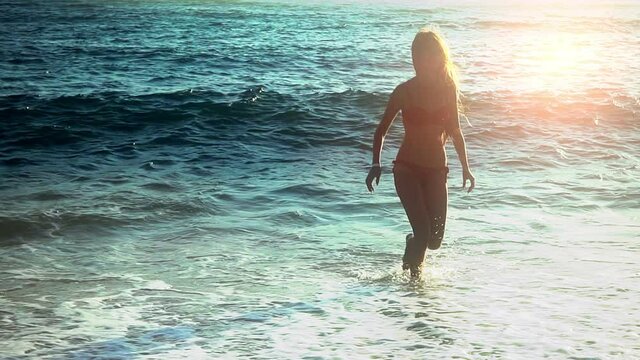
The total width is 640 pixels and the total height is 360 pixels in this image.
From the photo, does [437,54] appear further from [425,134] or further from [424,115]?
[425,134]

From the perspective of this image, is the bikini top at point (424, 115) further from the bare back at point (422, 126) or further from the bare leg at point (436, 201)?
the bare leg at point (436, 201)

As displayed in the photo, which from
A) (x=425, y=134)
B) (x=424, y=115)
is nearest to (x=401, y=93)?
(x=424, y=115)

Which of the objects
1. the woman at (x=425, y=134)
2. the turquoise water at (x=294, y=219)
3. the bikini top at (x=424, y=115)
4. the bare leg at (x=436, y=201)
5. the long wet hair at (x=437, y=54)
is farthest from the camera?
the bare leg at (x=436, y=201)

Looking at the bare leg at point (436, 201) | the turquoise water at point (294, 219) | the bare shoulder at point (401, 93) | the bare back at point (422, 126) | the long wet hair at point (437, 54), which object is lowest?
the turquoise water at point (294, 219)

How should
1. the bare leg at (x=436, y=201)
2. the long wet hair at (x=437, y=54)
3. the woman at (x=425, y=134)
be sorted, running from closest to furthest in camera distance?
the long wet hair at (x=437, y=54) → the woman at (x=425, y=134) → the bare leg at (x=436, y=201)

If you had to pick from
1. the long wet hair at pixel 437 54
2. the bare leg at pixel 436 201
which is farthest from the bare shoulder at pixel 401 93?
the bare leg at pixel 436 201

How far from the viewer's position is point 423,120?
7.30m

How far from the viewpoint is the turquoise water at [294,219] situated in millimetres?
6445

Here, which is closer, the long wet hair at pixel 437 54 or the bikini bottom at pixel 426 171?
the long wet hair at pixel 437 54

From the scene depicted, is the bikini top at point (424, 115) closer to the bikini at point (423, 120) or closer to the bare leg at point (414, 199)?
the bikini at point (423, 120)

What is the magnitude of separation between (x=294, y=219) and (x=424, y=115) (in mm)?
3563

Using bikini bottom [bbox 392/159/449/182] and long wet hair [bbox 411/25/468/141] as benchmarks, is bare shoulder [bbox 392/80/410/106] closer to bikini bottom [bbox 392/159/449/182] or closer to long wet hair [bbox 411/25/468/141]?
long wet hair [bbox 411/25/468/141]

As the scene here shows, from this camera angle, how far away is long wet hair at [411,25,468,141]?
7051mm

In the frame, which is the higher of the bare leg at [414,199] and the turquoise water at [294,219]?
the bare leg at [414,199]
